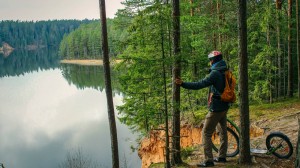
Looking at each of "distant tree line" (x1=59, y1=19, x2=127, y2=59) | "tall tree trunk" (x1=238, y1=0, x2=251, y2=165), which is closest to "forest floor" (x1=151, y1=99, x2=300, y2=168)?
"tall tree trunk" (x1=238, y1=0, x2=251, y2=165)

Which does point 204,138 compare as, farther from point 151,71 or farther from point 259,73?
point 259,73

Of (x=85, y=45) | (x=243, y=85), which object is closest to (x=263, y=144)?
(x=243, y=85)

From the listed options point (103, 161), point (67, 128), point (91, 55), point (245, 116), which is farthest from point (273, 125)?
point (91, 55)

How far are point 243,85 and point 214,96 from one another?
2.45 ft

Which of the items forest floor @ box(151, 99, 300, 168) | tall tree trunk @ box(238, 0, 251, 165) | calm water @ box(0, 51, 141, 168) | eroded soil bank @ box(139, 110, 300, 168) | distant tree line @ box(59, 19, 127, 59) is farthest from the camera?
distant tree line @ box(59, 19, 127, 59)

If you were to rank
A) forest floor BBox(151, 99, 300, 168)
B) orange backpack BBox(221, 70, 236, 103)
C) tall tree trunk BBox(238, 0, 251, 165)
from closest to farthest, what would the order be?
orange backpack BBox(221, 70, 236, 103), tall tree trunk BBox(238, 0, 251, 165), forest floor BBox(151, 99, 300, 168)

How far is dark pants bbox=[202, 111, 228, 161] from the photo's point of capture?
23.5ft

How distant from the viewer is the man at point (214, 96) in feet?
22.3

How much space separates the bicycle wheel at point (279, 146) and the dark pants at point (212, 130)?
126cm

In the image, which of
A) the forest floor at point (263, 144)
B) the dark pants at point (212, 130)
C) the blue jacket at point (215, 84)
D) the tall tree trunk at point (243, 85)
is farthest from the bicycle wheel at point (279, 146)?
the blue jacket at point (215, 84)

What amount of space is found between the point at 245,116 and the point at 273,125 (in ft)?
19.1

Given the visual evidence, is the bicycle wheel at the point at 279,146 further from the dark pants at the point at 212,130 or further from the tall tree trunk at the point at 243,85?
the dark pants at the point at 212,130

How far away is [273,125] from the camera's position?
12.4 meters

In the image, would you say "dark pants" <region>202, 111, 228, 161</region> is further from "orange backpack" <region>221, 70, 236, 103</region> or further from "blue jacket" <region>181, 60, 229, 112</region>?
"orange backpack" <region>221, 70, 236, 103</region>
